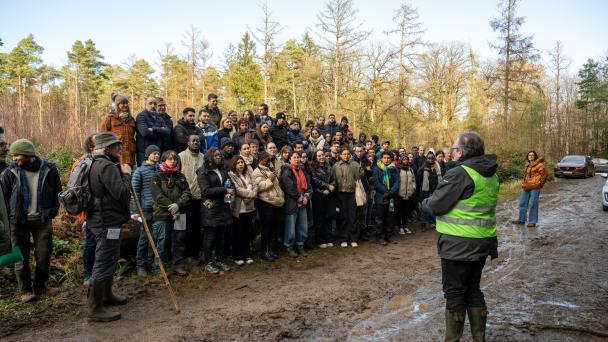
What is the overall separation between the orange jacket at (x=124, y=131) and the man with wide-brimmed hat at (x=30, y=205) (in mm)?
1810

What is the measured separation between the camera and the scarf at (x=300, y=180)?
7.50 meters

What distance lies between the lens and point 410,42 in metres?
27.1

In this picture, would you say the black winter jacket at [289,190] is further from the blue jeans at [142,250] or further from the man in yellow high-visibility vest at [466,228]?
the man in yellow high-visibility vest at [466,228]

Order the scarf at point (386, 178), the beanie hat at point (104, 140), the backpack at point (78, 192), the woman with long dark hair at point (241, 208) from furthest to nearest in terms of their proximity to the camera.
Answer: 1. the scarf at point (386, 178)
2. the woman with long dark hair at point (241, 208)
3. the beanie hat at point (104, 140)
4. the backpack at point (78, 192)

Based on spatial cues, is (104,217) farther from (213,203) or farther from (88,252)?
(213,203)

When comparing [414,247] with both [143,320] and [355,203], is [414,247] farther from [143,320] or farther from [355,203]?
[143,320]

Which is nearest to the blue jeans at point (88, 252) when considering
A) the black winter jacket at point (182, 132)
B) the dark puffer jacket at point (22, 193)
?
the dark puffer jacket at point (22, 193)

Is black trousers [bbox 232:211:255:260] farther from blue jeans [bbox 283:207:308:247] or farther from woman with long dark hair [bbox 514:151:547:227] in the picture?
woman with long dark hair [bbox 514:151:547:227]

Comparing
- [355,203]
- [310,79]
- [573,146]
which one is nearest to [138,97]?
[310,79]

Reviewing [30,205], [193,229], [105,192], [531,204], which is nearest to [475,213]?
[105,192]

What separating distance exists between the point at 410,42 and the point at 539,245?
21893 millimetres

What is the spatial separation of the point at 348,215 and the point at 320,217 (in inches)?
24.5

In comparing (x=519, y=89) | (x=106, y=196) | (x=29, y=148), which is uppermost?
(x=519, y=89)

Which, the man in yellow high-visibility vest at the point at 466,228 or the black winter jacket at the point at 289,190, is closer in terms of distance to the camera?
the man in yellow high-visibility vest at the point at 466,228
